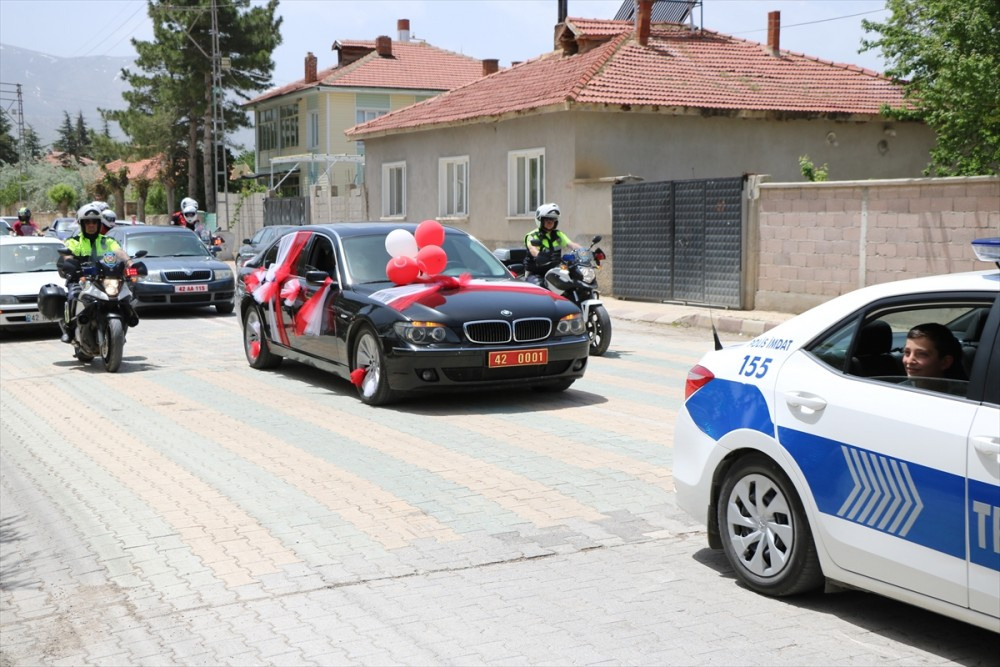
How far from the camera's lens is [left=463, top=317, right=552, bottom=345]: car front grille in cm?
1038

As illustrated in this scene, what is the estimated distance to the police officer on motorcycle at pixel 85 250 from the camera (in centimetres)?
1384

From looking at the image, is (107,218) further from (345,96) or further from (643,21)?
(345,96)

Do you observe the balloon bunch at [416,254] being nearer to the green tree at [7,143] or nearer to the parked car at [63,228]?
the parked car at [63,228]

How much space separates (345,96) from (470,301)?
49.4m

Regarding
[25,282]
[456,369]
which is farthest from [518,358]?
[25,282]

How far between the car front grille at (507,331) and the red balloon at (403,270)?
100cm

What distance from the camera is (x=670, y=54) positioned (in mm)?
29594

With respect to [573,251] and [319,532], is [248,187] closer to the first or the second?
[573,251]

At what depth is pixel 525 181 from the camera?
93.0ft

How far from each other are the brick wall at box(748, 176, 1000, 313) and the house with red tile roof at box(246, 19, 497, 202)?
1418 inches

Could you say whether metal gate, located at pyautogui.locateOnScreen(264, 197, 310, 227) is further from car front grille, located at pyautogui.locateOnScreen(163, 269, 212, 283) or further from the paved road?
the paved road

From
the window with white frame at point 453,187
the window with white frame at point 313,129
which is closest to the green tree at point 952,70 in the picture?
the window with white frame at point 453,187

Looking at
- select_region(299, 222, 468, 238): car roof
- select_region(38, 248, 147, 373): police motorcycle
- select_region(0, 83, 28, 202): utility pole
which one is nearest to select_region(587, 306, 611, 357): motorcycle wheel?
select_region(299, 222, 468, 238): car roof

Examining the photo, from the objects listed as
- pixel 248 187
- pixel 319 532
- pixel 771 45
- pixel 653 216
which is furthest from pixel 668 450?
pixel 248 187
